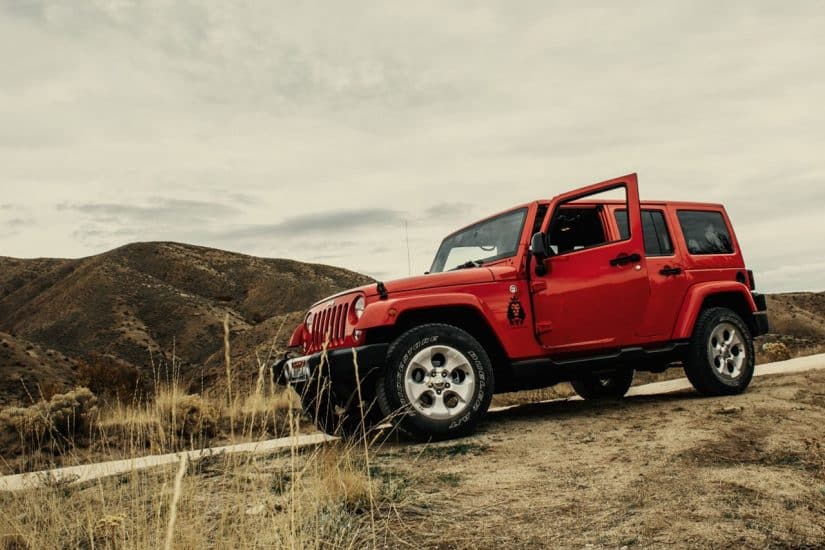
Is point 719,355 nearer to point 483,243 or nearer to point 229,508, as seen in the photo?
point 483,243

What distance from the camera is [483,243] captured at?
6.92m

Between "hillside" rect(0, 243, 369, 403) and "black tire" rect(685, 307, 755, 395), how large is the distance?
18410mm

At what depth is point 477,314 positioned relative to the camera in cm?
598

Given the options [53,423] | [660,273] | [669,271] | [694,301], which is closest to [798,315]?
[694,301]

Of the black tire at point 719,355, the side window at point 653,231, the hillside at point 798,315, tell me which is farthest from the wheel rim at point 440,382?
the hillside at point 798,315

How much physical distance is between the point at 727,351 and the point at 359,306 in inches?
160

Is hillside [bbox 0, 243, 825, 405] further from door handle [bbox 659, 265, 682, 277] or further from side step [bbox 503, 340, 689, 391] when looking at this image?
door handle [bbox 659, 265, 682, 277]

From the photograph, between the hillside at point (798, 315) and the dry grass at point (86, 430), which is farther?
the hillside at point (798, 315)

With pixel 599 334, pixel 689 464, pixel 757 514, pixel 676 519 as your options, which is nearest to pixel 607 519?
pixel 676 519

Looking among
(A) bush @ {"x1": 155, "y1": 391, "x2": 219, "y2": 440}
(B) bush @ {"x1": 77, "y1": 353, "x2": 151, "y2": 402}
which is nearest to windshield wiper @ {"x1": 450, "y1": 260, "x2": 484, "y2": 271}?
(A) bush @ {"x1": 155, "y1": 391, "x2": 219, "y2": 440}

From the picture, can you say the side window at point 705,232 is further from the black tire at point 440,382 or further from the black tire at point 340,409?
the black tire at point 340,409

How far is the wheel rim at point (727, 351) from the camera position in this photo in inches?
285

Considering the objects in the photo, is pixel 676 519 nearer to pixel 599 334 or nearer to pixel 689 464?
pixel 689 464

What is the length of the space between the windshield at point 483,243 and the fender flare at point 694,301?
1.92 metres
